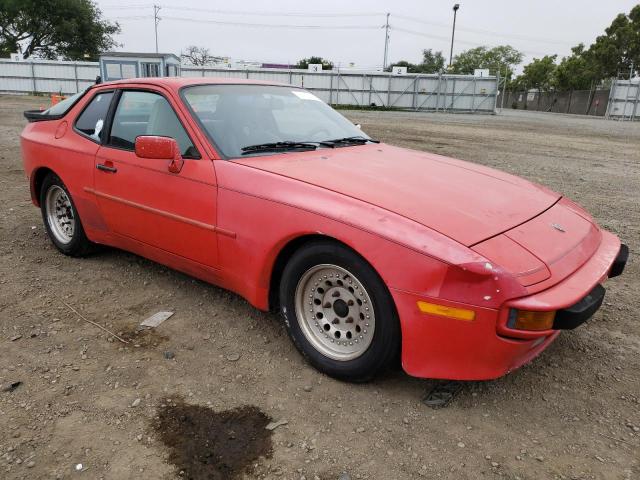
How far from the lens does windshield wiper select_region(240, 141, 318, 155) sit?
312 cm

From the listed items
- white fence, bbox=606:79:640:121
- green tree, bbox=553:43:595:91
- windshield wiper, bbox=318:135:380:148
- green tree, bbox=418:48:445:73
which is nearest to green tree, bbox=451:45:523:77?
green tree, bbox=418:48:445:73

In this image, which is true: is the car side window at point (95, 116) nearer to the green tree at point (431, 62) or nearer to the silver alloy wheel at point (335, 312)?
the silver alloy wheel at point (335, 312)

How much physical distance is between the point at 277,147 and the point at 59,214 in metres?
2.39

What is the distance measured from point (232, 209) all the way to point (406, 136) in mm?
11635

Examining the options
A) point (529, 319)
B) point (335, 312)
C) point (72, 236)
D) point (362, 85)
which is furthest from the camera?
point (362, 85)

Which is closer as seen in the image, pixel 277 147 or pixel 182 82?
pixel 277 147

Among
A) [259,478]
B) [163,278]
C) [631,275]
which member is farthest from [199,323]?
[631,275]

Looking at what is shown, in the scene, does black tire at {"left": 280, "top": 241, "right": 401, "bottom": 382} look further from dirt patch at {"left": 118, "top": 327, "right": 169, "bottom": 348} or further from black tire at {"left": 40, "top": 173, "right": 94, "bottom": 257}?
black tire at {"left": 40, "top": 173, "right": 94, "bottom": 257}

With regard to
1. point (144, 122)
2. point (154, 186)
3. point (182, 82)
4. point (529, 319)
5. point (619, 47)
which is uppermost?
point (619, 47)

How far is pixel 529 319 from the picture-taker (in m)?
2.10

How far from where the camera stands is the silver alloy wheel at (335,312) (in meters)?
2.49

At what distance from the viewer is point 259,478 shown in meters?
1.99

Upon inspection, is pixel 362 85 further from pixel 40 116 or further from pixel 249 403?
pixel 249 403

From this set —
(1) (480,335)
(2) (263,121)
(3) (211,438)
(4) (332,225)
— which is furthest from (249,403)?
(2) (263,121)
